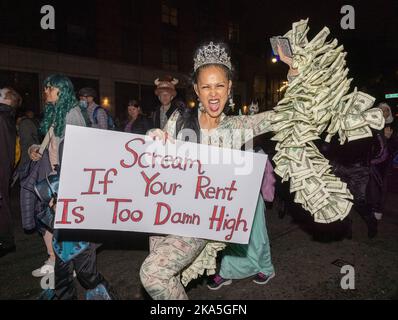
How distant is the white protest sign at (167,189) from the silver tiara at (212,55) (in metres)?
0.70

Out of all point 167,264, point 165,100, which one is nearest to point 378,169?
point 165,100

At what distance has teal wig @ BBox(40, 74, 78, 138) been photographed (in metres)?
2.93

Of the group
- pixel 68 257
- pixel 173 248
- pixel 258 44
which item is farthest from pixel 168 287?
pixel 258 44

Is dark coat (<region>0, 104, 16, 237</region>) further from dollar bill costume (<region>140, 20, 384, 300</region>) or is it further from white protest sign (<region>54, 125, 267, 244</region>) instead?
dollar bill costume (<region>140, 20, 384, 300</region>)

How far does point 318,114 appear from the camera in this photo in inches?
86.3

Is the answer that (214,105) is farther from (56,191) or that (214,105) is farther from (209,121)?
(56,191)

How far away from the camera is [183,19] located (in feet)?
87.4

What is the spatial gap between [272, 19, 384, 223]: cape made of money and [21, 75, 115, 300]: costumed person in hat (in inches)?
71.0

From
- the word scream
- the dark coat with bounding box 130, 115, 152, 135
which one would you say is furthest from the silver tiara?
the dark coat with bounding box 130, 115, 152, 135

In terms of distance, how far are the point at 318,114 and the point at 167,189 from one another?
1122 mm
